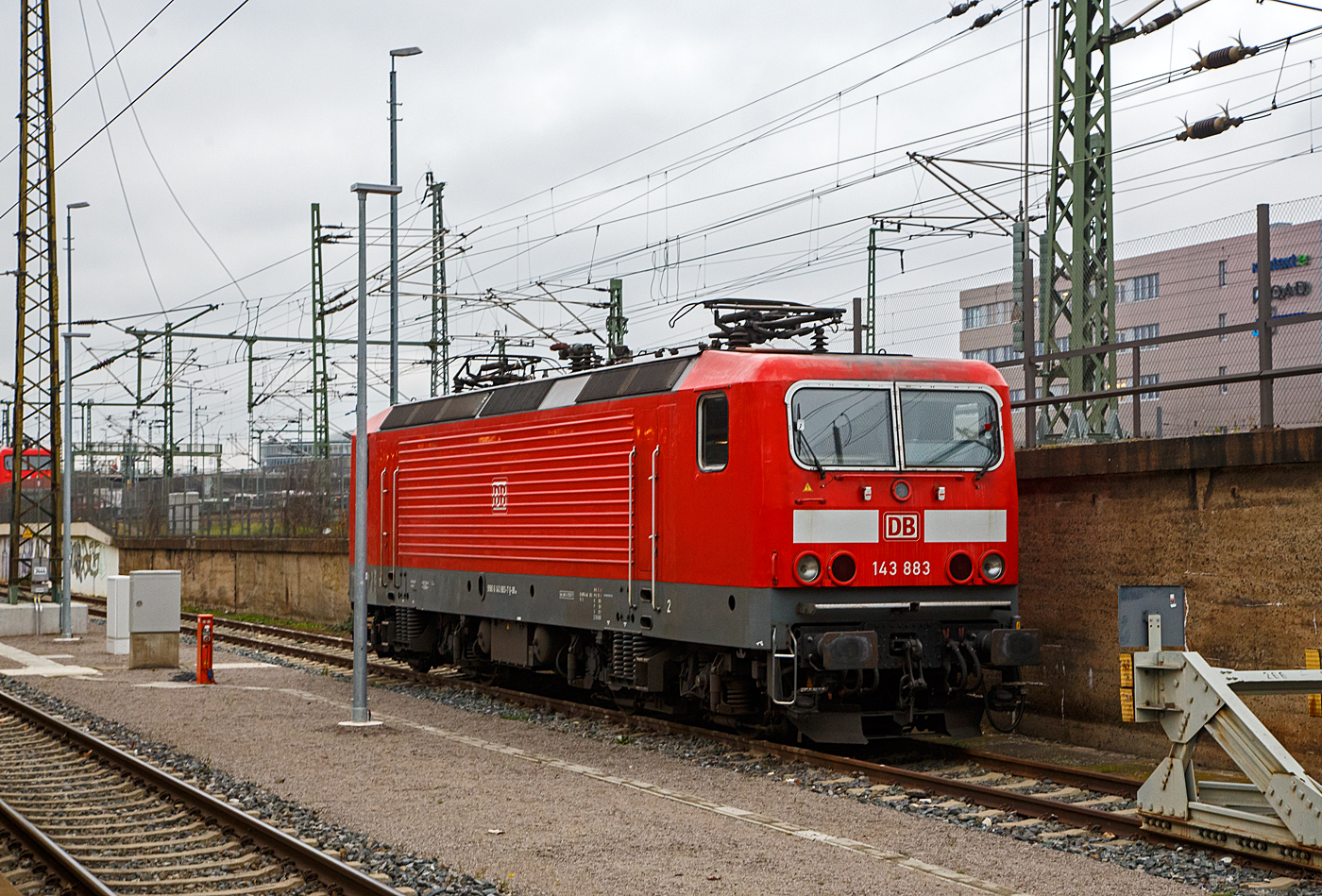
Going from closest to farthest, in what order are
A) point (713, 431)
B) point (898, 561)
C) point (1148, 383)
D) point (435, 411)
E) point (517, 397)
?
point (898, 561) < point (713, 431) < point (1148, 383) < point (517, 397) < point (435, 411)

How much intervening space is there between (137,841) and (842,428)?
20.6 ft

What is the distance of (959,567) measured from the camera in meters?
12.3

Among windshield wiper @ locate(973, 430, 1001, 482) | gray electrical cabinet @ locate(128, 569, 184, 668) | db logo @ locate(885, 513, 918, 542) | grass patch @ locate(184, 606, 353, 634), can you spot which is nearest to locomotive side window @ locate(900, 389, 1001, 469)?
windshield wiper @ locate(973, 430, 1001, 482)

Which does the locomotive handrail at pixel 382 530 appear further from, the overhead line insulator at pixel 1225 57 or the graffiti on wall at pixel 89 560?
the graffiti on wall at pixel 89 560

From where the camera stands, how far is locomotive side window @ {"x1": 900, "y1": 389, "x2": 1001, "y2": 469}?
12422 millimetres

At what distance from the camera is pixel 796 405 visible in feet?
39.4

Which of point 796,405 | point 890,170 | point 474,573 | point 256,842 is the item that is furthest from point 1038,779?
point 890,170

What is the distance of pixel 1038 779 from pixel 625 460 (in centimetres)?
489

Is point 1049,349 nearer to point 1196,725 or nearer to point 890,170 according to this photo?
point 890,170

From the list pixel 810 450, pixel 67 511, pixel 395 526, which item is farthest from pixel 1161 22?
pixel 67 511

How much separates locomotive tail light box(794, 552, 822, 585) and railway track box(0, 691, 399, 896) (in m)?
4.57

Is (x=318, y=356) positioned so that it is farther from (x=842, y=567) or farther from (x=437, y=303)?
(x=842, y=567)

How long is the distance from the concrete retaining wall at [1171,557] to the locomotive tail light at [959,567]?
1.31 m

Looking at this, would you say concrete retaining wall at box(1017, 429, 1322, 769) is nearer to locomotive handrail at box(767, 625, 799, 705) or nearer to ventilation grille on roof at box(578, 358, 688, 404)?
locomotive handrail at box(767, 625, 799, 705)
